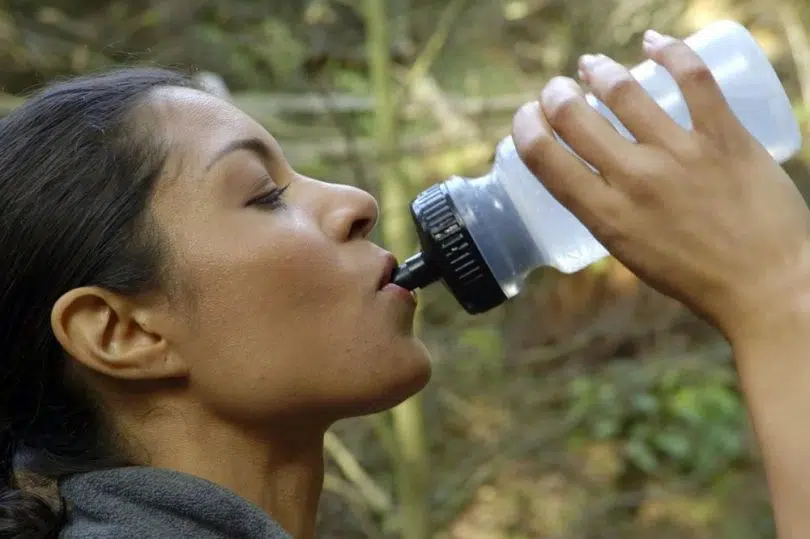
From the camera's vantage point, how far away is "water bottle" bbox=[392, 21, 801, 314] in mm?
840

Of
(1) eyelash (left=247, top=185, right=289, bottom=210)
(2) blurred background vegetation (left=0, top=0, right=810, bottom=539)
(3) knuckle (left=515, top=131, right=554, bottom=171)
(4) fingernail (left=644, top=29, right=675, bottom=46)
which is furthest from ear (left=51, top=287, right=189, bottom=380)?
(2) blurred background vegetation (left=0, top=0, right=810, bottom=539)

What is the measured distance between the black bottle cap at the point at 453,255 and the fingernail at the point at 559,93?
0.21 m

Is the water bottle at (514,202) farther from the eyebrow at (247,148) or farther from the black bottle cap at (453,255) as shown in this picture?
the eyebrow at (247,148)

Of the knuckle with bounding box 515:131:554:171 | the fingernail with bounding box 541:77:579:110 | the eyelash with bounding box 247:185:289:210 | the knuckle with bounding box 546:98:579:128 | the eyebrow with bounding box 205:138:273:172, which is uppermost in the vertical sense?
the fingernail with bounding box 541:77:579:110

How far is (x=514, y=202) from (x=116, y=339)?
1.35 ft

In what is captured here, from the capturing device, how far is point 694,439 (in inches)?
136

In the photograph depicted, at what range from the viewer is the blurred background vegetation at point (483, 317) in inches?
96.7

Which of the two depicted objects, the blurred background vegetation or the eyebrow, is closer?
the eyebrow

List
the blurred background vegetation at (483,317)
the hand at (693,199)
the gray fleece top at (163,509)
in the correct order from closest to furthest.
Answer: the hand at (693,199), the gray fleece top at (163,509), the blurred background vegetation at (483,317)

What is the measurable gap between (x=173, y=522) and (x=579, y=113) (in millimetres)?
501

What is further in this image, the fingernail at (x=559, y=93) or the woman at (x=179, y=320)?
the woman at (x=179, y=320)

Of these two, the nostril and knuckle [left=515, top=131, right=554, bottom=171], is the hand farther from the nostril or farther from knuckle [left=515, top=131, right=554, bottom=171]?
the nostril

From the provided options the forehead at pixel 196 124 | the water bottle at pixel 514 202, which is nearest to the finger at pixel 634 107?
the water bottle at pixel 514 202

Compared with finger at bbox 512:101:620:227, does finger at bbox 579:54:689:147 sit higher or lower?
higher
